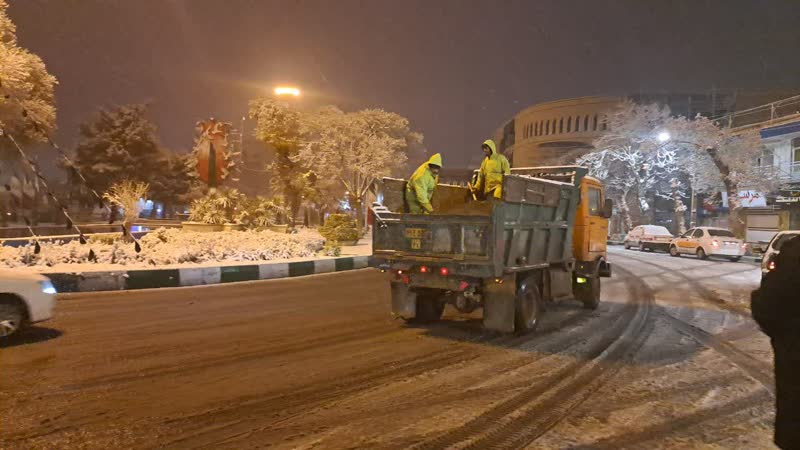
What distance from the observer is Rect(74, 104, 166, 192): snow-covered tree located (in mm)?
44188

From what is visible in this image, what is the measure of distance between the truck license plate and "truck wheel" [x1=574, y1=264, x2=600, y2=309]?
12.9 feet

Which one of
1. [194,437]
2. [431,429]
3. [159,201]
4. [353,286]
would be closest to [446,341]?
[431,429]

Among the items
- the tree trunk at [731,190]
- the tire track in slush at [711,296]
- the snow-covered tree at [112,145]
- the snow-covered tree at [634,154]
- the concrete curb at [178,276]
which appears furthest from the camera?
the snow-covered tree at [112,145]

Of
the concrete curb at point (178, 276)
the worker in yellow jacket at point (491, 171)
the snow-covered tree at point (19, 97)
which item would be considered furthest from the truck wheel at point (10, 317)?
the snow-covered tree at point (19, 97)

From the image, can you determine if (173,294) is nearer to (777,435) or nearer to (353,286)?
(353,286)

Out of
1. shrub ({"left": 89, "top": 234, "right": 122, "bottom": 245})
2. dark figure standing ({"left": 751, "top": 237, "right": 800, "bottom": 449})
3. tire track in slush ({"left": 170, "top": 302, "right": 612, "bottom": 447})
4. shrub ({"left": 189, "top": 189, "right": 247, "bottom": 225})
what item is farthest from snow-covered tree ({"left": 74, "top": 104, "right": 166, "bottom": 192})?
dark figure standing ({"left": 751, "top": 237, "right": 800, "bottom": 449})

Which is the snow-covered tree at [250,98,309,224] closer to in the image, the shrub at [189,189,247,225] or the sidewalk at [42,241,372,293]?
the shrub at [189,189,247,225]

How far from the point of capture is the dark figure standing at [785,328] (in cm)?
216

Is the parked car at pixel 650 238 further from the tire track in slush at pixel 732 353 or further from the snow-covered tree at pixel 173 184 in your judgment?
the snow-covered tree at pixel 173 184

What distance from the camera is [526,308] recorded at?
7281mm

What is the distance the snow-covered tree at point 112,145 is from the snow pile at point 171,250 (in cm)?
3077

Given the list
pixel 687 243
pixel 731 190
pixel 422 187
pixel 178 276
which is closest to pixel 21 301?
pixel 422 187

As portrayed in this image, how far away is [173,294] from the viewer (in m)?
10.7

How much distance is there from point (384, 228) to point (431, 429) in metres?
3.85
